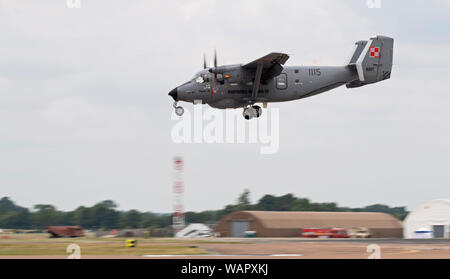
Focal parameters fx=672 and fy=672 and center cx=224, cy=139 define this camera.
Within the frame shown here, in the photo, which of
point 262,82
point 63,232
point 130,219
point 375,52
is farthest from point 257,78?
point 130,219

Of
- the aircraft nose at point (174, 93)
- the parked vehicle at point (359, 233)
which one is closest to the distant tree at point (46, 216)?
the parked vehicle at point (359, 233)

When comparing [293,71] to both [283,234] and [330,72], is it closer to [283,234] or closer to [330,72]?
[330,72]

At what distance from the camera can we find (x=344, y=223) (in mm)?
110875

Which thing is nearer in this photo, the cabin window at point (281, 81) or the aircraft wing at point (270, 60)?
the aircraft wing at point (270, 60)

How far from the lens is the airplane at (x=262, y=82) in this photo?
53.2 meters

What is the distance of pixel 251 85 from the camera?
54.2 meters

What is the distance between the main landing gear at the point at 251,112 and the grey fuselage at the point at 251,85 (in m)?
0.52

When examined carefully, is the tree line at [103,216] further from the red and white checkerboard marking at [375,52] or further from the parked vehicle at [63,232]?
the red and white checkerboard marking at [375,52]

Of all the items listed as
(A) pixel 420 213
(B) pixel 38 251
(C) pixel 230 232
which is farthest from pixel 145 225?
(B) pixel 38 251

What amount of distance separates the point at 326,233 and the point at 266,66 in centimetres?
4799
